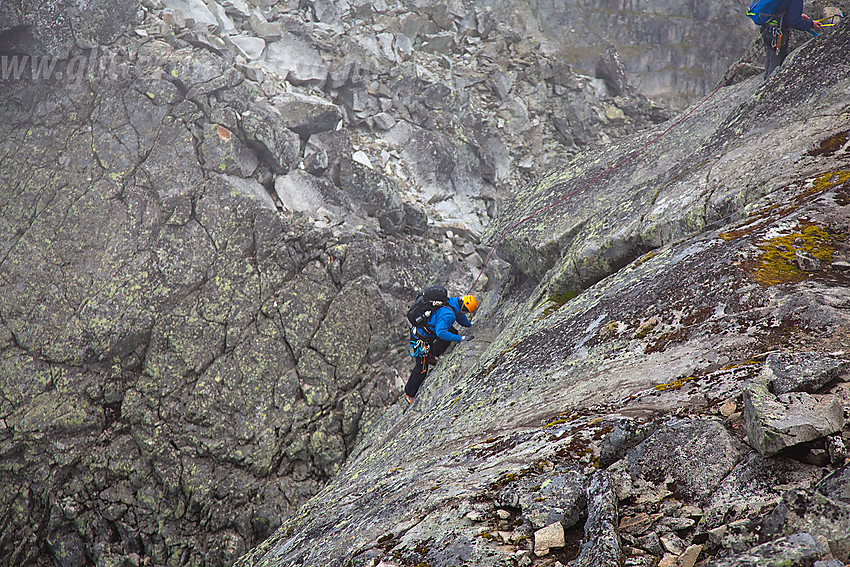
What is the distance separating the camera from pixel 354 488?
7895mm

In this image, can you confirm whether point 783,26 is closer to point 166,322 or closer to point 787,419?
point 787,419

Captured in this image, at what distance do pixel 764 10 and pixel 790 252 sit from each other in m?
9.48

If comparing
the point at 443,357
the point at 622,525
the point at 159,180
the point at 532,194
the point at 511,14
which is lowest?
the point at 443,357

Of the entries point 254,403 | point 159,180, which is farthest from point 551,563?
point 159,180

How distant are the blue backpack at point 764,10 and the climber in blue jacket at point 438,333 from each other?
34.2 ft

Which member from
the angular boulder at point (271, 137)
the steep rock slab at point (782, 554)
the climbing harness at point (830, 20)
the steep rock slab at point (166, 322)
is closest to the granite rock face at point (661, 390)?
the steep rock slab at point (782, 554)

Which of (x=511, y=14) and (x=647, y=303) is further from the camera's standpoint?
(x=511, y=14)

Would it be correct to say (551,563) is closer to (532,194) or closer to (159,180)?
(532,194)

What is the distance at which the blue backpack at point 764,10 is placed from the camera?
11.9 metres

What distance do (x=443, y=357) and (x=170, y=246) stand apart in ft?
45.3

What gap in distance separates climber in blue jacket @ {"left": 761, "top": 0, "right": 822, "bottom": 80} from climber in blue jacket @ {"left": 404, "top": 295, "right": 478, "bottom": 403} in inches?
399

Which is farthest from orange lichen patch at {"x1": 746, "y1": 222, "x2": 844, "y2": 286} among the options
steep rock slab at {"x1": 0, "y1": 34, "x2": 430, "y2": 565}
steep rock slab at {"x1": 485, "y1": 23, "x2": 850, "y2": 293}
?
steep rock slab at {"x1": 0, "y1": 34, "x2": 430, "y2": 565}

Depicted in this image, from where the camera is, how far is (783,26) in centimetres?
1196

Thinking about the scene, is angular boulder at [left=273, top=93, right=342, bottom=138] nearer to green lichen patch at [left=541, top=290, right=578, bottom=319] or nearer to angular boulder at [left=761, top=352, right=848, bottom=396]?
green lichen patch at [left=541, top=290, right=578, bottom=319]
